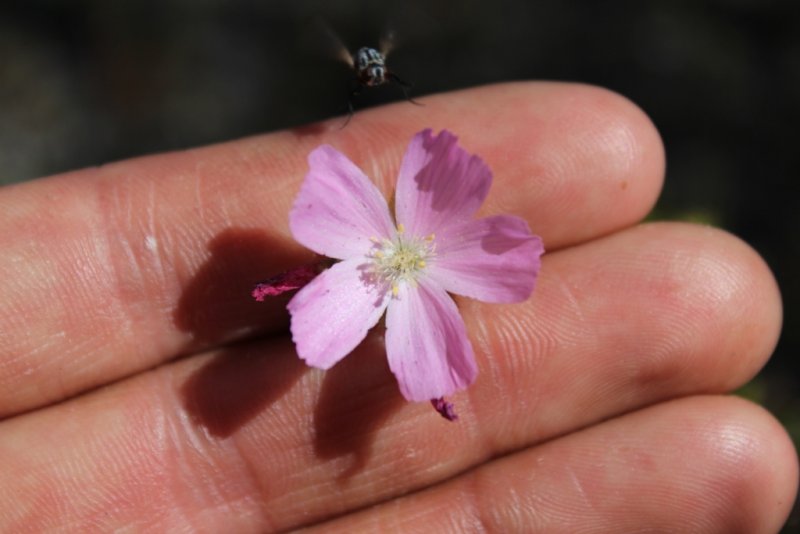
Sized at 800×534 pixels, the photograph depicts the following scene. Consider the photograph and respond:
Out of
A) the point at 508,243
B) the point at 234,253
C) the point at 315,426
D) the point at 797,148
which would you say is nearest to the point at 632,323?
the point at 508,243

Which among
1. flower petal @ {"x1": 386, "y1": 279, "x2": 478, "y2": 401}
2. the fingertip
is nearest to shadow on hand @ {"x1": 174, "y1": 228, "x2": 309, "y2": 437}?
flower petal @ {"x1": 386, "y1": 279, "x2": 478, "y2": 401}

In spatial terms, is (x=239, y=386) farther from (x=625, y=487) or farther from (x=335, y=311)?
(x=625, y=487)

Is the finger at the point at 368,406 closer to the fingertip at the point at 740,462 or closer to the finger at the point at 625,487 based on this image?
the finger at the point at 625,487

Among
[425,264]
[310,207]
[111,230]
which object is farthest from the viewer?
[111,230]

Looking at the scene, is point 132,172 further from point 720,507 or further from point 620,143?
point 720,507

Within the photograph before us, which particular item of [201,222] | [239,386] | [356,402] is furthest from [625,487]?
[201,222]

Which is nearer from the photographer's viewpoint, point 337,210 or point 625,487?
point 337,210
